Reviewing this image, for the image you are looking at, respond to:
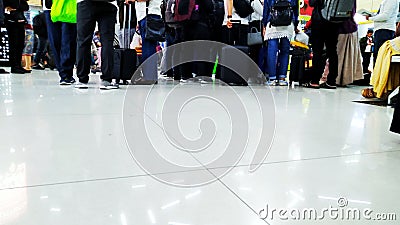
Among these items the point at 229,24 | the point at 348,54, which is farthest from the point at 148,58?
the point at 348,54

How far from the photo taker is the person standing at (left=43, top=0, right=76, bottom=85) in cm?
321

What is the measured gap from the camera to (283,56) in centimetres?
405

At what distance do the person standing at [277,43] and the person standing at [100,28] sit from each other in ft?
6.22

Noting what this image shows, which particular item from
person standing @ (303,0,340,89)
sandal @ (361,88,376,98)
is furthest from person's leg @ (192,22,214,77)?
sandal @ (361,88,376,98)

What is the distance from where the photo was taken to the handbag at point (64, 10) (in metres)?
3.05

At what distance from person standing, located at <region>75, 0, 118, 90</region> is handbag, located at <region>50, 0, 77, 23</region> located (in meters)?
0.25

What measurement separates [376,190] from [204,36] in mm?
3334

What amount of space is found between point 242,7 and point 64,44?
2.05 metres

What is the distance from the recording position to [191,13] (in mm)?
3758

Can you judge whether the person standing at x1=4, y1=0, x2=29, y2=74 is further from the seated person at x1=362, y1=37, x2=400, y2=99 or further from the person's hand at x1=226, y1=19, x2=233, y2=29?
the seated person at x1=362, y1=37, x2=400, y2=99

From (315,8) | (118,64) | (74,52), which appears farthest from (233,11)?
(74,52)

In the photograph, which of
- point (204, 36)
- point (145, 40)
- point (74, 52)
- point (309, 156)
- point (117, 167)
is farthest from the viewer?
point (204, 36)

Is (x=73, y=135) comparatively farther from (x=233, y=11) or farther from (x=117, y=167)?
(x=233, y=11)

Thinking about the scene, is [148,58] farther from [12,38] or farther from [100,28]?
[12,38]
